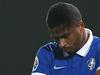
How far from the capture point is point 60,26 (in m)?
2.56

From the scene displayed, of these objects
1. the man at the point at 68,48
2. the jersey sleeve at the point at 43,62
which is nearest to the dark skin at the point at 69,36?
the man at the point at 68,48

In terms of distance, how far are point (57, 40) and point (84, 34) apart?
187 millimetres

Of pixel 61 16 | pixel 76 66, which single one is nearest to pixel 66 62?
pixel 76 66

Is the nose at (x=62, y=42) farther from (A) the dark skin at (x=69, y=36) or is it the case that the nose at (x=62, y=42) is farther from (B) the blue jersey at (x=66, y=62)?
(B) the blue jersey at (x=66, y=62)

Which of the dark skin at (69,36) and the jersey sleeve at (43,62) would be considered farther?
the jersey sleeve at (43,62)

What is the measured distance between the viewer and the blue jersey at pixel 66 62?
8.70 ft

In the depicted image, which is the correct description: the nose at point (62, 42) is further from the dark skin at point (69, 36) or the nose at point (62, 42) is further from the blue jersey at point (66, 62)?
the blue jersey at point (66, 62)

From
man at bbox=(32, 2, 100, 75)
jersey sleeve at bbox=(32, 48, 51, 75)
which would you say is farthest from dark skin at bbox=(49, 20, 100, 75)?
jersey sleeve at bbox=(32, 48, 51, 75)

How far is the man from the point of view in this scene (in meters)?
2.57

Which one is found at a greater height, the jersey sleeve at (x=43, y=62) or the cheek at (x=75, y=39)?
the cheek at (x=75, y=39)

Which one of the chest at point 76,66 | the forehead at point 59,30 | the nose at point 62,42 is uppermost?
the forehead at point 59,30

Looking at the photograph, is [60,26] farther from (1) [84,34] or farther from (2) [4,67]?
(2) [4,67]

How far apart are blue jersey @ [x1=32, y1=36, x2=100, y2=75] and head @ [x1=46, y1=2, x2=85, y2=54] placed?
0.09 meters

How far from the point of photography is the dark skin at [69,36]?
2572mm
